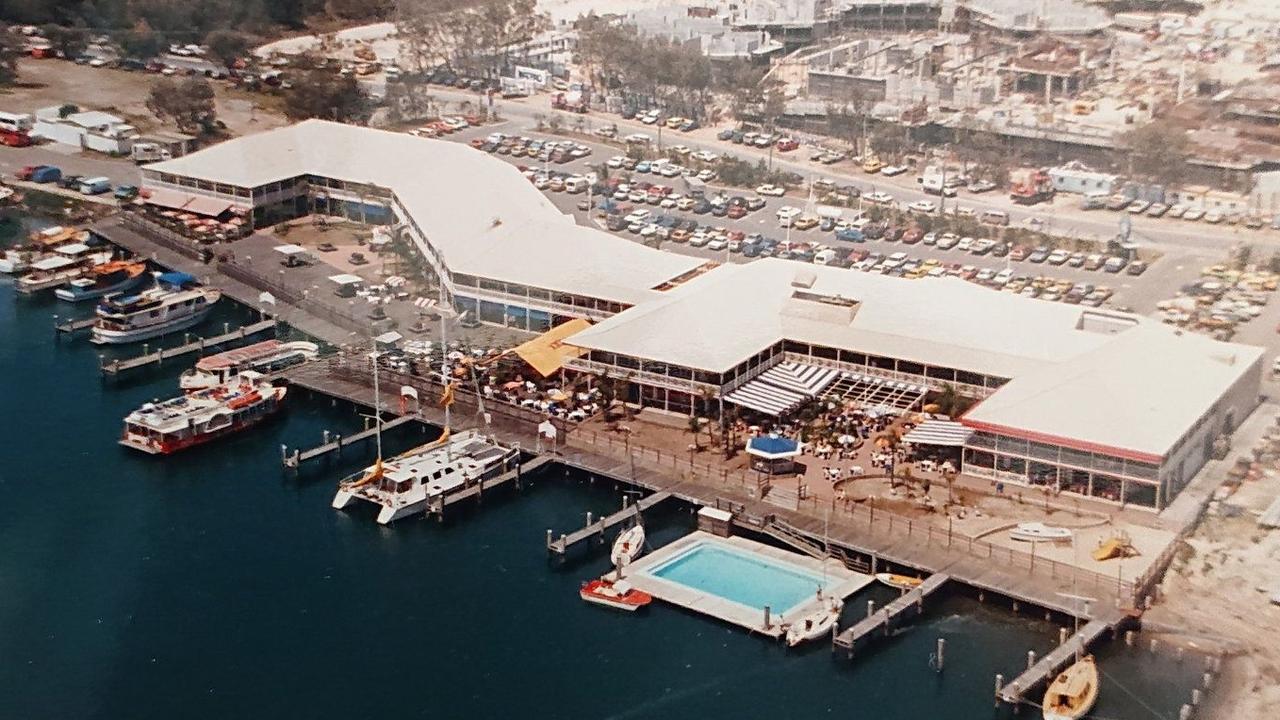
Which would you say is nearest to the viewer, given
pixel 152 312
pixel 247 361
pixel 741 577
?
pixel 741 577

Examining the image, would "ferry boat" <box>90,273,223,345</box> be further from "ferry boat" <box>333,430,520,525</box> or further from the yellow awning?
"ferry boat" <box>333,430,520,525</box>

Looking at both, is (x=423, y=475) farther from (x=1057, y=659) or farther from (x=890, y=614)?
(x=1057, y=659)

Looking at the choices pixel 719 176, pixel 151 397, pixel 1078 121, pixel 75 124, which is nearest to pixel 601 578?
pixel 151 397

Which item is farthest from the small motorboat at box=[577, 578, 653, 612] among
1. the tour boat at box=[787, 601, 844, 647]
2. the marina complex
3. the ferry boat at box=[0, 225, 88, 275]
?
the ferry boat at box=[0, 225, 88, 275]

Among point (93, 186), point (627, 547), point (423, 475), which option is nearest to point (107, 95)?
point (93, 186)

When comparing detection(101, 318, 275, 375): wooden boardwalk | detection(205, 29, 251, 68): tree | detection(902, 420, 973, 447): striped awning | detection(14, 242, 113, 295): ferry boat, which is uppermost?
detection(205, 29, 251, 68): tree
